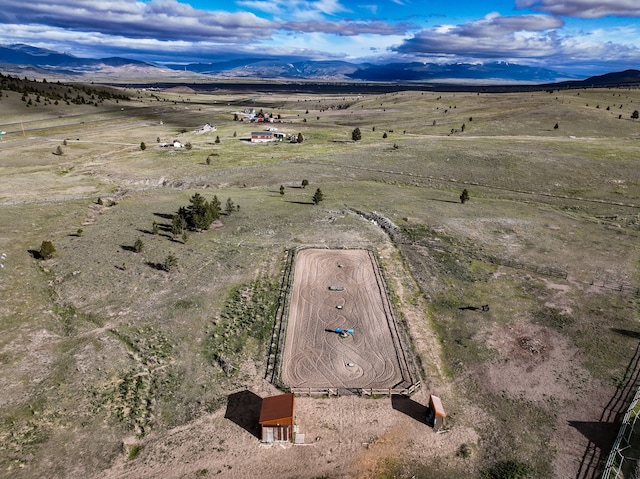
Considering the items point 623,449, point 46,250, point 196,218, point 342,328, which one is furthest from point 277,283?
point 623,449

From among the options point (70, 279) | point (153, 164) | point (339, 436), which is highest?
point (153, 164)

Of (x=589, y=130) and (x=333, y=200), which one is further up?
(x=589, y=130)

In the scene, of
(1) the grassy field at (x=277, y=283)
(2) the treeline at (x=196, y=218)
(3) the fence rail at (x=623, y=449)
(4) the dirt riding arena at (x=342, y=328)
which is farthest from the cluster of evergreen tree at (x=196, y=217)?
(3) the fence rail at (x=623, y=449)

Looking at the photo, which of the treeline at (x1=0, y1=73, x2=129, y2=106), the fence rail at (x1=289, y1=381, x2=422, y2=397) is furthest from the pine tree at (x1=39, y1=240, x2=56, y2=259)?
the treeline at (x1=0, y1=73, x2=129, y2=106)

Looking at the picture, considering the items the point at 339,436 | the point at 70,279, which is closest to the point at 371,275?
the point at 339,436

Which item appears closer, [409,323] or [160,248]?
[409,323]

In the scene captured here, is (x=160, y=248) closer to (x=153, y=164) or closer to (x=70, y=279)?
(x=70, y=279)

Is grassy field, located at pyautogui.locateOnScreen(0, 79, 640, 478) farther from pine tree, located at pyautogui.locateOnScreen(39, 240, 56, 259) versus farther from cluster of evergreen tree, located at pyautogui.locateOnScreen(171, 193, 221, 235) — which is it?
cluster of evergreen tree, located at pyautogui.locateOnScreen(171, 193, 221, 235)

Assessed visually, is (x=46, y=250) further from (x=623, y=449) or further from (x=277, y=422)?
(x=623, y=449)
